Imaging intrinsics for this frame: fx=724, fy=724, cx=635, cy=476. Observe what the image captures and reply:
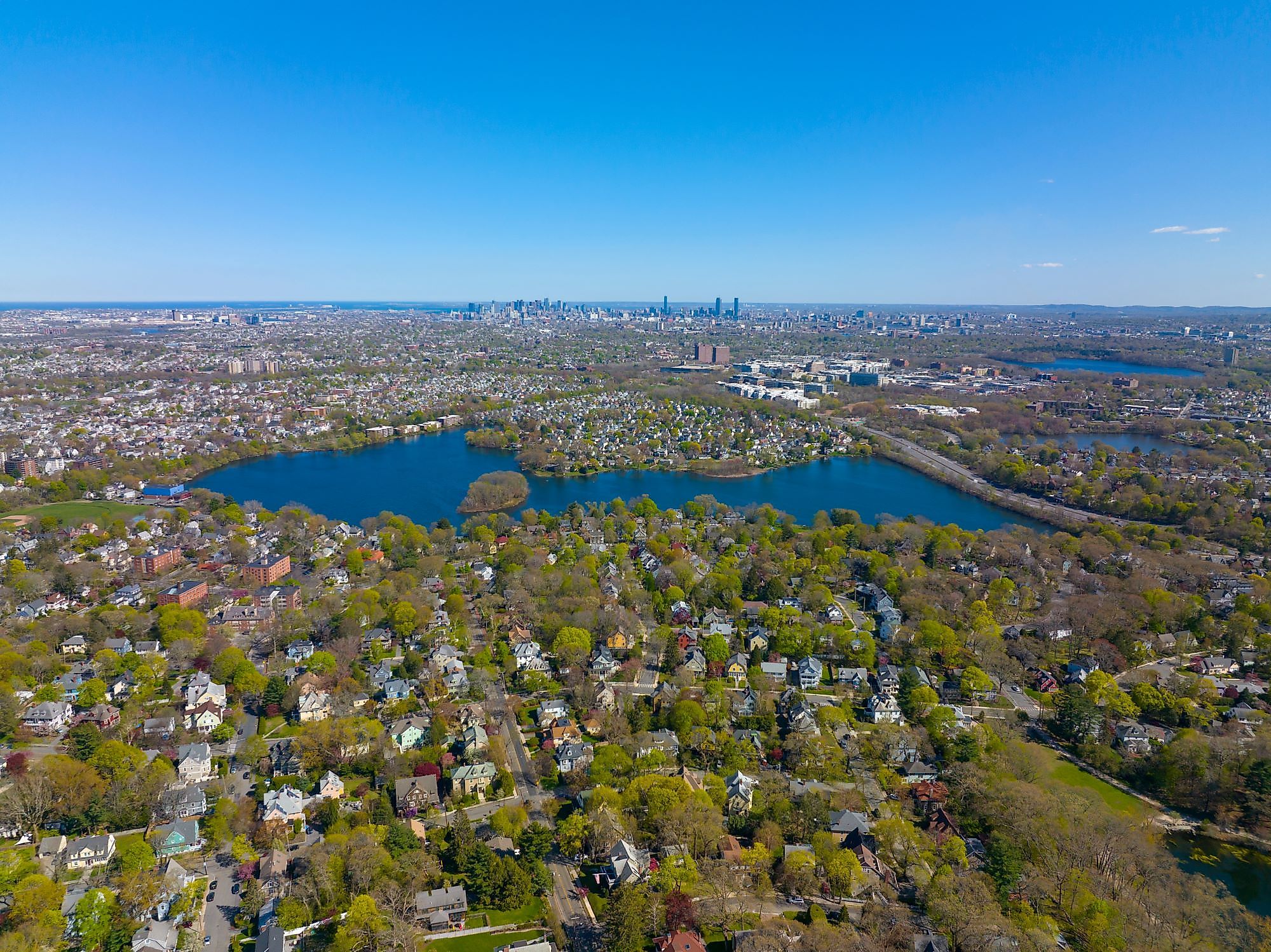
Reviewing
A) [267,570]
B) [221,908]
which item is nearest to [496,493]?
[267,570]

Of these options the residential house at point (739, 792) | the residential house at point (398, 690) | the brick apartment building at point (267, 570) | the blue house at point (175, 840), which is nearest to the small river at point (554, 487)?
the brick apartment building at point (267, 570)

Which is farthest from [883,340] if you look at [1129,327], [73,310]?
[73,310]

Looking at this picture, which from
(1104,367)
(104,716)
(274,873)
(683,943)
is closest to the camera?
(683,943)

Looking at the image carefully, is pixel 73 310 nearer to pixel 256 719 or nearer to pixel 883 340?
pixel 883 340

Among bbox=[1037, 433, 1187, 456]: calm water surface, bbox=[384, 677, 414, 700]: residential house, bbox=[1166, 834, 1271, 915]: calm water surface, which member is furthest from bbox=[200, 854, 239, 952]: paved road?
bbox=[1037, 433, 1187, 456]: calm water surface

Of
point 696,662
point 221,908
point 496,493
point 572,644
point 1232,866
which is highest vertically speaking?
point 496,493

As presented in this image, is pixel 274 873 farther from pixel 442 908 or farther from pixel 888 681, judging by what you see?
pixel 888 681
